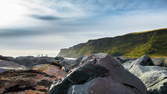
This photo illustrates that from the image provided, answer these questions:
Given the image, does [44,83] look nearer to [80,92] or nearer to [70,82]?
[70,82]

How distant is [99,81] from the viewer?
1130cm

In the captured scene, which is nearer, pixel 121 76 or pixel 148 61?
pixel 121 76

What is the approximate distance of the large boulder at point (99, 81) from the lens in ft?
36.5

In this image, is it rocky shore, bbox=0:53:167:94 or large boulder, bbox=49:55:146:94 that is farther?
rocky shore, bbox=0:53:167:94

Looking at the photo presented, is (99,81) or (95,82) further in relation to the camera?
(99,81)

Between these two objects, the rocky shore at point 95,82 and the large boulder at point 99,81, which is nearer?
the large boulder at point 99,81

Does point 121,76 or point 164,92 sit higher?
point 121,76

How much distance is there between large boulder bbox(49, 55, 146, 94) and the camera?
11131 millimetres

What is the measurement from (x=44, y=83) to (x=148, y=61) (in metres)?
15.4

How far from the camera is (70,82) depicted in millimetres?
12109

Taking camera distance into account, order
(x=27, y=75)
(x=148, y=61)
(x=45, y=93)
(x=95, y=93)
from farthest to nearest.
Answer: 1. (x=148, y=61)
2. (x=27, y=75)
3. (x=45, y=93)
4. (x=95, y=93)

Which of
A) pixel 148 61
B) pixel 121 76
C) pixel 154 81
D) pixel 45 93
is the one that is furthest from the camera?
pixel 148 61

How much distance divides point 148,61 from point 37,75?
14318 millimetres

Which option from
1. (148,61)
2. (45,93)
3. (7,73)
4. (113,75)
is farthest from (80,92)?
(148,61)
